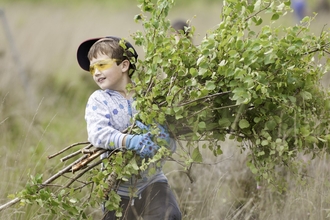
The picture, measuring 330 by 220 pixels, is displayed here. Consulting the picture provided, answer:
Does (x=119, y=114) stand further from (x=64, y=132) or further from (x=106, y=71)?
(x=64, y=132)

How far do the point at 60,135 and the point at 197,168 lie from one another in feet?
7.40

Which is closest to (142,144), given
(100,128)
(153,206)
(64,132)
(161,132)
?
(161,132)

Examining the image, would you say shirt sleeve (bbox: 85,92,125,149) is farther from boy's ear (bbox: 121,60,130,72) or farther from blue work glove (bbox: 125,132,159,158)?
boy's ear (bbox: 121,60,130,72)

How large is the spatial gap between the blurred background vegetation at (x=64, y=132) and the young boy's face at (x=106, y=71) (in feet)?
0.69

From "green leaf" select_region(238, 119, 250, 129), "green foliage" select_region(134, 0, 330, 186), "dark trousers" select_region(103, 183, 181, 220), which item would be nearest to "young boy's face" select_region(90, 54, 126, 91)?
"green foliage" select_region(134, 0, 330, 186)

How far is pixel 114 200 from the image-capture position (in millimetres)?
3545

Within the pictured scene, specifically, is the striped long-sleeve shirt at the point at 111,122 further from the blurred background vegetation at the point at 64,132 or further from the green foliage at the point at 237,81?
the blurred background vegetation at the point at 64,132

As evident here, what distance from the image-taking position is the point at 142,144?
343 centimetres

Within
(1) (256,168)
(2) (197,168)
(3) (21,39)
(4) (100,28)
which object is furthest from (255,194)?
(4) (100,28)

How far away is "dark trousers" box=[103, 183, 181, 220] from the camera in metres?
3.68

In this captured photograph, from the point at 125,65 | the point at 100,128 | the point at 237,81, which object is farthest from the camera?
the point at 125,65

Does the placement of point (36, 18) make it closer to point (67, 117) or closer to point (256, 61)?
point (67, 117)

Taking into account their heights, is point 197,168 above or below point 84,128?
below

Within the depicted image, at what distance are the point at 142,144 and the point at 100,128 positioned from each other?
27 cm
